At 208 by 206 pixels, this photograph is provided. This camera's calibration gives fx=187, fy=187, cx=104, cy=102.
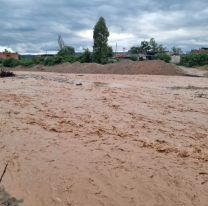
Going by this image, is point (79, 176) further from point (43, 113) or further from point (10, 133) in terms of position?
point (43, 113)

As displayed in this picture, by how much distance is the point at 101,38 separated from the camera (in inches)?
1197

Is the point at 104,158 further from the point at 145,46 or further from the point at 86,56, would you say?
the point at 145,46

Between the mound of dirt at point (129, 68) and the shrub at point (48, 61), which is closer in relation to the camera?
the mound of dirt at point (129, 68)

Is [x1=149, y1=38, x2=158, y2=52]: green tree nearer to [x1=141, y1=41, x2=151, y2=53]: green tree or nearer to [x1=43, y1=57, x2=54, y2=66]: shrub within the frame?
[x1=141, y1=41, x2=151, y2=53]: green tree

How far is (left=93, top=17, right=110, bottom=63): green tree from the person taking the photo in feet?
98.2

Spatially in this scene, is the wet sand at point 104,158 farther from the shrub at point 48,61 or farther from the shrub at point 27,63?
the shrub at point 27,63

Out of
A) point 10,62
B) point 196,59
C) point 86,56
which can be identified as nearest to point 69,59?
point 86,56

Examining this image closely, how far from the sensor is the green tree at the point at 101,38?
2994cm

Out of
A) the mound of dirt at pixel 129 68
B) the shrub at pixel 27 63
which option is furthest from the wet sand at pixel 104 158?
the shrub at pixel 27 63

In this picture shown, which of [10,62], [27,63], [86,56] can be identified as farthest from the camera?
[10,62]

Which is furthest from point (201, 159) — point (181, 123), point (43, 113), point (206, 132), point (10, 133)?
point (43, 113)

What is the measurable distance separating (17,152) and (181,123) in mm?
3584

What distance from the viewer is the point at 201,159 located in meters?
2.84

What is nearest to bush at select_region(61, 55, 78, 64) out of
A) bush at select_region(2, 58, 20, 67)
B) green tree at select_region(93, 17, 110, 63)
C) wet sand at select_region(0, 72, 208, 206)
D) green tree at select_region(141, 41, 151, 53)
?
green tree at select_region(93, 17, 110, 63)
